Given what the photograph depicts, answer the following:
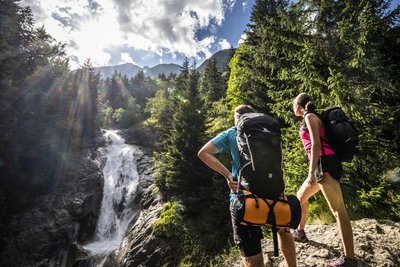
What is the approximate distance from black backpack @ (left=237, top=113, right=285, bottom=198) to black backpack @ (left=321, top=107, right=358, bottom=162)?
134cm

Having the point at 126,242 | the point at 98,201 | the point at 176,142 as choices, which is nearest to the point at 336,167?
the point at 176,142

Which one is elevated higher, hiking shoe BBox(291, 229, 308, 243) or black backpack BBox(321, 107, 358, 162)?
black backpack BBox(321, 107, 358, 162)

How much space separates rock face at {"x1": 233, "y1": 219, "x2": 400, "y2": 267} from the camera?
4.29 meters

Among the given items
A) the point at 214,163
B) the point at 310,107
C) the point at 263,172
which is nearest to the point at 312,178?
the point at 310,107

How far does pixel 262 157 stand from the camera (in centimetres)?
277

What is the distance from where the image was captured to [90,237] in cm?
2077

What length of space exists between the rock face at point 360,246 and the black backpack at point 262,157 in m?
2.67

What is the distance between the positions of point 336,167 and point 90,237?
870 inches

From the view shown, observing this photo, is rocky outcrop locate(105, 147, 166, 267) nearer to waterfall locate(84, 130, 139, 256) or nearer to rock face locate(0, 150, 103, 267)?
waterfall locate(84, 130, 139, 256)


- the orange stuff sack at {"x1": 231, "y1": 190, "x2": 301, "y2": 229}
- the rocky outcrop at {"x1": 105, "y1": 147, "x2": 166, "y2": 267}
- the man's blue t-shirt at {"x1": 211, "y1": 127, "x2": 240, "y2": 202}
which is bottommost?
the rocky outcrop at {"x1": 105, "y1": 147, "x2": 166, "y2": 267}

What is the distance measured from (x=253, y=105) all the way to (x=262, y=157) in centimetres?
999

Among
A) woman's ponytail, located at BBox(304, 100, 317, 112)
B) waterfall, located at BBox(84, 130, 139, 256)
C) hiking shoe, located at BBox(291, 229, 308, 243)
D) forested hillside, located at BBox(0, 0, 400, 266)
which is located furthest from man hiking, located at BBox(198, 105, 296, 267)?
waterfall, located at BBox(84, 130, 139, 256)

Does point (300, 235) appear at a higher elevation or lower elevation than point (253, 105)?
lower

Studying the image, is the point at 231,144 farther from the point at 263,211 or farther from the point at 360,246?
the point at 360,246
